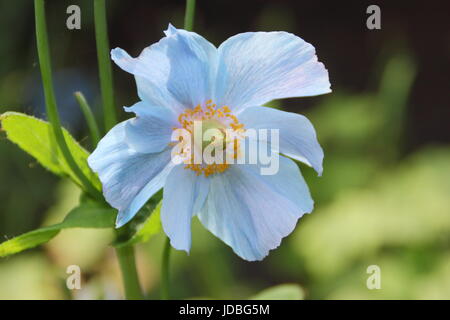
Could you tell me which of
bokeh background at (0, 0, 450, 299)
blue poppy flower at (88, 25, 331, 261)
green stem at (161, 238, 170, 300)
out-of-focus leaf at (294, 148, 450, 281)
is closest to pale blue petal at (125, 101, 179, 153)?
blue poppy flower at (88, 25, 331, 261)

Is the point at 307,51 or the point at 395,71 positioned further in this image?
the point at 395,71

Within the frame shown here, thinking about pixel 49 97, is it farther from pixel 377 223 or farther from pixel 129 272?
pixel 377 223

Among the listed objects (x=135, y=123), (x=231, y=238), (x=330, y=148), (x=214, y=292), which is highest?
(x=135, y=123)

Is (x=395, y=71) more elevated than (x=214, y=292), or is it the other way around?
(x=395, y=71)

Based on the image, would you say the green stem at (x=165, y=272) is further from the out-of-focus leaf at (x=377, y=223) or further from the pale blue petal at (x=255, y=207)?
the out-of-focus leaf at (x=377, y=223)

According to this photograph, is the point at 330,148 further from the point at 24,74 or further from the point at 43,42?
the point at 43,42

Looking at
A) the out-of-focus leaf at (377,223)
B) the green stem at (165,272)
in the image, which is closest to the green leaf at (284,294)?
the green stem at (165,272)

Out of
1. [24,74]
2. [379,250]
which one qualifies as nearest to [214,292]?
[379,250]
